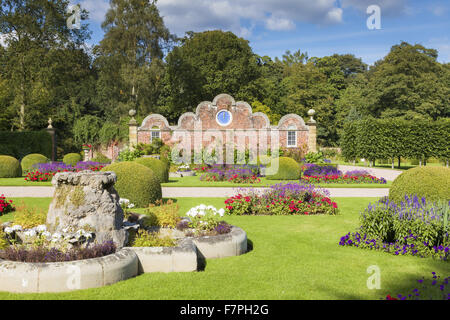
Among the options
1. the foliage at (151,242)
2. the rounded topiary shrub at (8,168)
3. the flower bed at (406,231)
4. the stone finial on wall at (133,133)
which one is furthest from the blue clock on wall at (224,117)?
the foliage at (151,242)

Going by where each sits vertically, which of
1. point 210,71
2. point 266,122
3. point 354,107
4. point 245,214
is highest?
point 210,71

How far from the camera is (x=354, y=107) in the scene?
46.0 metres

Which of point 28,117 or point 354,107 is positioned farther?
point 354,107

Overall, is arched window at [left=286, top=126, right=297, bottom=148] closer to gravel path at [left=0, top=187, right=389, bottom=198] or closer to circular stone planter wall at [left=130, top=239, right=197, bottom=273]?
gravel path at [left=0, top=187, right=389, bottom=198]

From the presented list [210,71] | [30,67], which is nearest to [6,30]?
[30,67]

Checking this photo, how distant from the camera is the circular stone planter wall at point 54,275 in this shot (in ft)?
13.5

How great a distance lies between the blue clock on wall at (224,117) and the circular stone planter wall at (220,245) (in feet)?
79.2

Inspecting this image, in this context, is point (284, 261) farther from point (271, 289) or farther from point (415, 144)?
point (415, 144)

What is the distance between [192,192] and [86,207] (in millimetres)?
8800

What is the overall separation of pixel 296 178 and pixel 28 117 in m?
25.8

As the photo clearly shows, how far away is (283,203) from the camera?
10078 millimetres

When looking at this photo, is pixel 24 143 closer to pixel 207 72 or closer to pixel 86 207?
pixel 207 72

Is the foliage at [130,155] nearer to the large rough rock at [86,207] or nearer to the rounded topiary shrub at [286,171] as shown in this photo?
the rounded topiary shrub at [286,171]

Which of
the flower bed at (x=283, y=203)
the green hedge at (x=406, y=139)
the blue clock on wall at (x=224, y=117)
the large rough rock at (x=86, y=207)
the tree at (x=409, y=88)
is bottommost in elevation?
the flower bed at (x=283, y=203)
